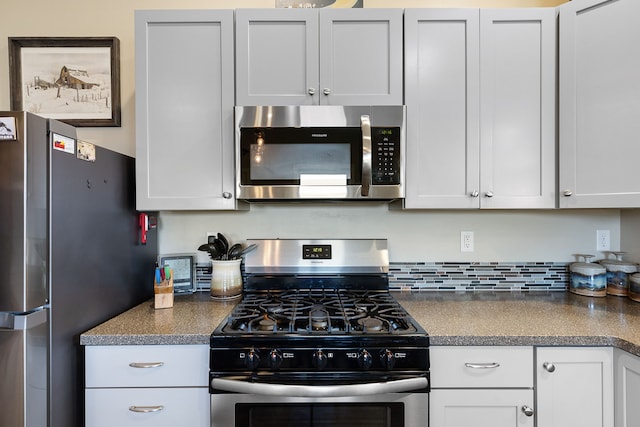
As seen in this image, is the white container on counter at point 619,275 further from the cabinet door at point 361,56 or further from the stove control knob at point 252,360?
the stove control knob at point 252,360

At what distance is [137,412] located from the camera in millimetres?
1220

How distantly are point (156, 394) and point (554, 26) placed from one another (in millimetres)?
2243

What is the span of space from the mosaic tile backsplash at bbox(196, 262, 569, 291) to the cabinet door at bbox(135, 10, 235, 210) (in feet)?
1.75

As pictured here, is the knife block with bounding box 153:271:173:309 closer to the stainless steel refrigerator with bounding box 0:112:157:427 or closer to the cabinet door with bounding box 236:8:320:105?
the stainless steel refrigerator with bounding box 0:112:157:427

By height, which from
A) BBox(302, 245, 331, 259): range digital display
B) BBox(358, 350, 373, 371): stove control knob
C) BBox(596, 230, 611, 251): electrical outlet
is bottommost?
BBox(358, 350, 373, 371): stove control knob

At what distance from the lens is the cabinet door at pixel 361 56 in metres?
1.55

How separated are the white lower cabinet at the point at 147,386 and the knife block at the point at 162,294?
33 centimetres

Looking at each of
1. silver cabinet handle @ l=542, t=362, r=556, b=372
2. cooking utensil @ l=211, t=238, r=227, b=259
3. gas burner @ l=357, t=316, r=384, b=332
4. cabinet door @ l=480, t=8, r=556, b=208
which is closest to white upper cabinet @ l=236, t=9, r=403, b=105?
cabinet door @ l=480, t=8, r=556, b=208

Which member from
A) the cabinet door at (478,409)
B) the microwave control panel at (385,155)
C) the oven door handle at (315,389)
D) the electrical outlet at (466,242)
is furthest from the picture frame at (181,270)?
the electrical outlet at (466,242)

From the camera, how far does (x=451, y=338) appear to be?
47.6 inches

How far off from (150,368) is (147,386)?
0.07 metres

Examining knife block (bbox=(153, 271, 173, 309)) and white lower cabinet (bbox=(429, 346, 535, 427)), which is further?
knife block (bbox=(153, 271, 173, 309))

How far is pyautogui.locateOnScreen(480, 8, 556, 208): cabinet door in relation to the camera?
5.14 feet

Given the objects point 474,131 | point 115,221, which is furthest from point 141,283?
point 474,131
